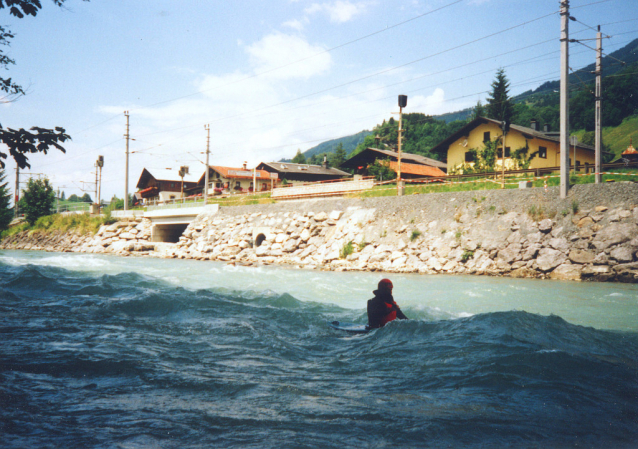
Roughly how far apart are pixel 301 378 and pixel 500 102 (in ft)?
211

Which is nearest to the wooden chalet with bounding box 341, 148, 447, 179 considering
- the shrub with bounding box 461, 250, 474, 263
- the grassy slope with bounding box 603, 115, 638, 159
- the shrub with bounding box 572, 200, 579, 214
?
the shrub with bounding box 461, 250, 474, 263

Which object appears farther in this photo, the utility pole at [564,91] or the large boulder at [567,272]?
the utility pole at [564,91]

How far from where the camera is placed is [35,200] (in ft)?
172

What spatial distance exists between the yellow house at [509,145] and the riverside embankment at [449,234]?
50.3 feet

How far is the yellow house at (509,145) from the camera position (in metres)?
34.9

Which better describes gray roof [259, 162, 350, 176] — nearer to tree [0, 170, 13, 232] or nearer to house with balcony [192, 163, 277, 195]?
house with balcony [192, 163, 277, 195]

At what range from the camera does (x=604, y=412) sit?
15.5ft

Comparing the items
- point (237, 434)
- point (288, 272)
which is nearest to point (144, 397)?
point (237, 434)

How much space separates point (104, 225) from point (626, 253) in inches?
1681

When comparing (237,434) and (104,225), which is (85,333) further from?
(104,225)

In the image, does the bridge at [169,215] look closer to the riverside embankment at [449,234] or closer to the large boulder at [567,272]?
the riverside embankment at [449,234]

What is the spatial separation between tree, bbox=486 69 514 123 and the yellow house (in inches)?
799

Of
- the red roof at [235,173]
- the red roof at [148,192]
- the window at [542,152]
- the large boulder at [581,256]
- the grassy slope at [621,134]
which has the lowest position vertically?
the large boulder at [581,256]

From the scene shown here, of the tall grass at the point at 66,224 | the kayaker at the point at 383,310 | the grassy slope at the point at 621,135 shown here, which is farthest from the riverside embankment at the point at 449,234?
the grassy slope at the point at 621,135
